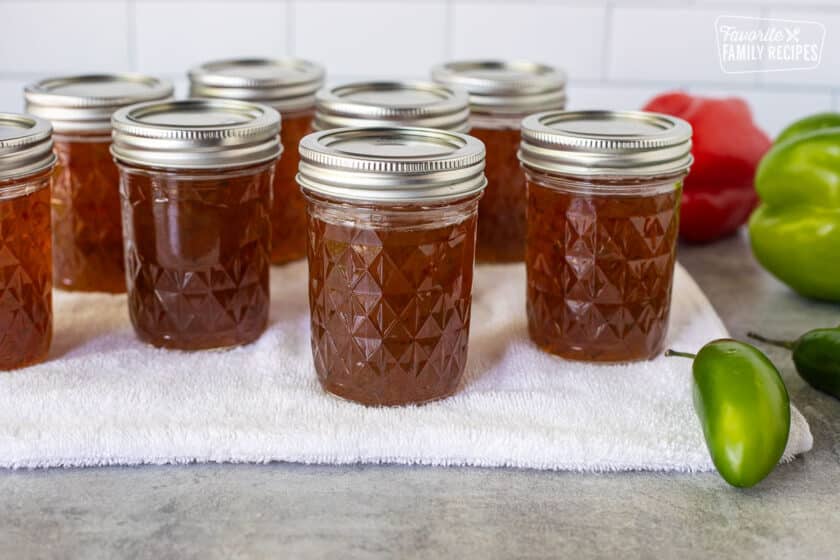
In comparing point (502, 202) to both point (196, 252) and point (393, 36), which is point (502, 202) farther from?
point (393, 36)

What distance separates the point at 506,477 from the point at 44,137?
26.0 inches

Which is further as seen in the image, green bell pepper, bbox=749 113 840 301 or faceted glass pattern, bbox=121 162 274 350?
green bell pepper, bbox=749 113 840 301

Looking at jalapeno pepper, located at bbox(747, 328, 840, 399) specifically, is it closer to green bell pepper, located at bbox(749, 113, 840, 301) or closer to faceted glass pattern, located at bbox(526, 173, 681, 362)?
faceted glass pattern, located at bbox(526, 173, 681, 362)

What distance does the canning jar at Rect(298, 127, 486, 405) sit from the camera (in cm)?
120

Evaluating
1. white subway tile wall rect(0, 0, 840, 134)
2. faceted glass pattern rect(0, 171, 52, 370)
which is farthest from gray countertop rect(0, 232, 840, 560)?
white subway tile wall rect(0, 0, 840, 134)

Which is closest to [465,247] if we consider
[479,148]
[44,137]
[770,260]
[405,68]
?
[479,148]

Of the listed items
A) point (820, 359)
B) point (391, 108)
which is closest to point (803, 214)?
point (820, 359)

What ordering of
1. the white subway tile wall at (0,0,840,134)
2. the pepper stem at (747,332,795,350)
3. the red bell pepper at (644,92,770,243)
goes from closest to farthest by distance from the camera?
the pepper stem at (747,332,795,350), the red bell pepper at (644,92,770,243), the white subway tile wall at (0,0,840,134)

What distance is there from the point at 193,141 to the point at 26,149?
0.19 m

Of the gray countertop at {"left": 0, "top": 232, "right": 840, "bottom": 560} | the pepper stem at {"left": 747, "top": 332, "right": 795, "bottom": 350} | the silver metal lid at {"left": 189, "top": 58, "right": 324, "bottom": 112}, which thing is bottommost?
the gray countertop at {"left": 0, "top": 232, "right": 840, "bottom": 560}

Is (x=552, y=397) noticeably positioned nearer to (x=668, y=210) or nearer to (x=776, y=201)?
(x=668, y=210)

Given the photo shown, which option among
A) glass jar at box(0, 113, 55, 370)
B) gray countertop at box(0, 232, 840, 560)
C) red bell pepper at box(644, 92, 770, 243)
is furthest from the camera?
red bell pepper at box(644, 92, 770, 243)

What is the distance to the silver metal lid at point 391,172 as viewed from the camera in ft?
3.91

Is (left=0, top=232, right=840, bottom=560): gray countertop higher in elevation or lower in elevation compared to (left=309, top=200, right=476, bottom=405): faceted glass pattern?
lower
